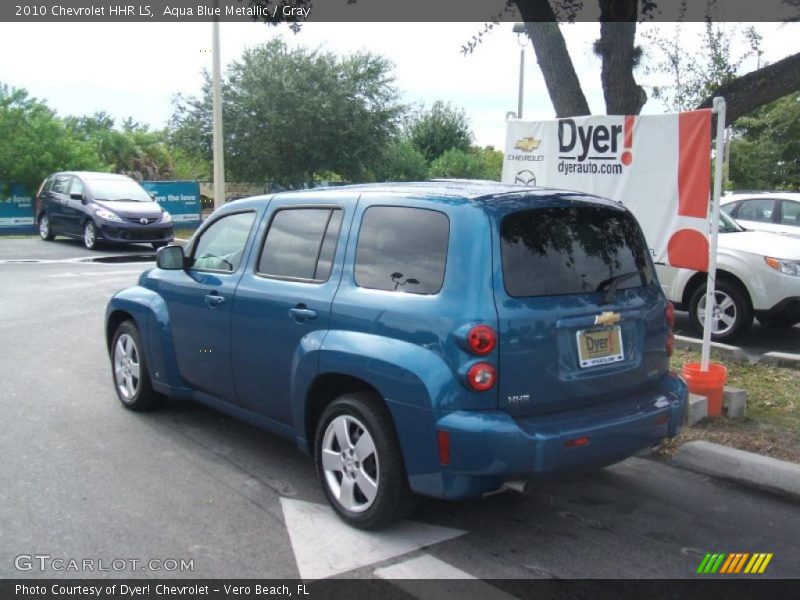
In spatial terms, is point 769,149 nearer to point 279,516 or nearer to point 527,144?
point 527,144

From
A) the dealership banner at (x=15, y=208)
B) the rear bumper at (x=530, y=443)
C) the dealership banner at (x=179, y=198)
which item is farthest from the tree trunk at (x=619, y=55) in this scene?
the dealership banner at (x=15, y=208)

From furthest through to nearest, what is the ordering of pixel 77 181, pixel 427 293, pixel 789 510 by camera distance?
pixel 77 181
pixel 789 510
pixel 427 293

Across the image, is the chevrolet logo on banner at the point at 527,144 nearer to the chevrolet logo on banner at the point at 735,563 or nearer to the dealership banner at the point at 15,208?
the chevrolet logo on banner at the point at 735,563

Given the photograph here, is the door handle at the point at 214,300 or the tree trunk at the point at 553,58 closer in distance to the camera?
the door handle at the point at 214,300

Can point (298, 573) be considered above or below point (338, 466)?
below

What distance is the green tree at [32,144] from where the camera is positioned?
940 inches

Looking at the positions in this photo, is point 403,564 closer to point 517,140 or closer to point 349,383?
point 349,383

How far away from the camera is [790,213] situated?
11078mm

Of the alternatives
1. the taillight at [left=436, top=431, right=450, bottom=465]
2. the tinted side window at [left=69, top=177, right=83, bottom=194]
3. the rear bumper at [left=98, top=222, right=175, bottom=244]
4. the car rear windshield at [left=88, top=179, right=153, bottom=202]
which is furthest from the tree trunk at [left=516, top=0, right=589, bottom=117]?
the tinted side window at [left=69, top=177, right=83, bottom=194]

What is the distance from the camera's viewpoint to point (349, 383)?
4.20 meters

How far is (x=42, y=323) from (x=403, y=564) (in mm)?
7437

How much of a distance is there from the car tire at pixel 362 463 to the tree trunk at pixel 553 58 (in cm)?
456

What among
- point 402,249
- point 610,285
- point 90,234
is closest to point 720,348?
point 610,285

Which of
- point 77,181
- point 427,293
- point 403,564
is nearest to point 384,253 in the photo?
point 427,293
